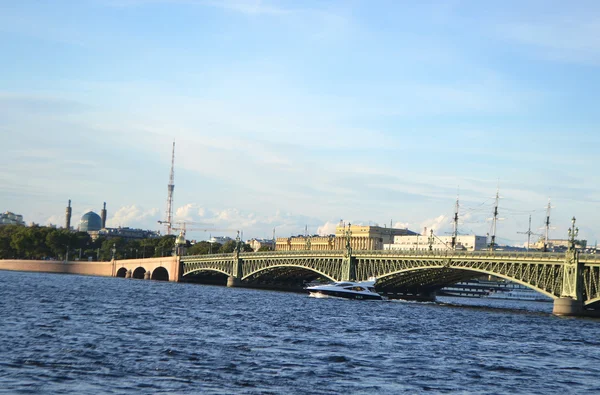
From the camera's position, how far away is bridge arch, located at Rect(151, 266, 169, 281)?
15462cm

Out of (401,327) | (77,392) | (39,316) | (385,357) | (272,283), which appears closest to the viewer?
(77,392)

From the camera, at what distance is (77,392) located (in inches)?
1006

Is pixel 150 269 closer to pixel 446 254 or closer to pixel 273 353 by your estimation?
pixel 446 254

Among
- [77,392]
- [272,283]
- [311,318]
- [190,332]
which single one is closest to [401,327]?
[311,318]

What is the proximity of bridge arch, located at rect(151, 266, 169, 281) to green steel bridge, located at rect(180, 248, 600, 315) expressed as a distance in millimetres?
11153

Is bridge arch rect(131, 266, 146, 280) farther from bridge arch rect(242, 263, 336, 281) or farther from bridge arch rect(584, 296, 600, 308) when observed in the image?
bridge arch rect(584, 296, 600, 308)

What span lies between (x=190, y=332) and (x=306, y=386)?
16784 millimetres

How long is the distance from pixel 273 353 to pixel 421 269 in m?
55.4

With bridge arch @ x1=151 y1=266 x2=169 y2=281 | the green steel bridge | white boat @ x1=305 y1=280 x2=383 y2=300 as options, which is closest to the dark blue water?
the green steel bridge

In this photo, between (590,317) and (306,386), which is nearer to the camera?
(306,386)

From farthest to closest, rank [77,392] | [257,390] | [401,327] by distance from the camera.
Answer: [401,327] < [257,390] < [77,392]

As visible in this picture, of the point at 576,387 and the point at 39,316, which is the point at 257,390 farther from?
the point at 39,316

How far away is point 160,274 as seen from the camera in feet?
513

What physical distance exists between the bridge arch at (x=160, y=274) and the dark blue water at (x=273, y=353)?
92156 mm
